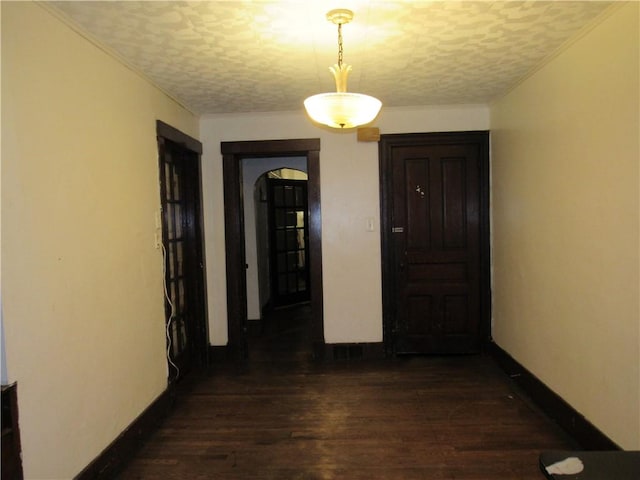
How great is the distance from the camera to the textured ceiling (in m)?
1.98

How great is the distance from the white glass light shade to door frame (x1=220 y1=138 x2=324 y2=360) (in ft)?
5.91

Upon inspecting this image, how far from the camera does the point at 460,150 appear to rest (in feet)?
12.8

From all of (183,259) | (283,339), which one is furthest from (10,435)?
(283,339)

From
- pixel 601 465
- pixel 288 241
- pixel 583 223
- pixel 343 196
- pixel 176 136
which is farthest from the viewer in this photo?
pixel 288 241

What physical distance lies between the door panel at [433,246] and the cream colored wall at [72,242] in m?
2.21

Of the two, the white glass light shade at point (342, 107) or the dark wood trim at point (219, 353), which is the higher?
the white glass light shade at point (342, 107)

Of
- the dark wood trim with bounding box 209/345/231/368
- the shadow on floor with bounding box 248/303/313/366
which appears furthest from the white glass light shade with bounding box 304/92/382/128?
the dark wood trim with bounding box 209/345/231/368

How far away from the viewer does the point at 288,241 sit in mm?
6441

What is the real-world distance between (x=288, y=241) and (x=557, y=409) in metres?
4.40

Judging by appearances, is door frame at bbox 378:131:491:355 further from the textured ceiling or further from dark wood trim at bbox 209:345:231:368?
dark wood trim at bbox 209:345:231:368

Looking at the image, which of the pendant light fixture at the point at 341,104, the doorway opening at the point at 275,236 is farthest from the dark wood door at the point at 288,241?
the pendant light fixture at the point at 341,104

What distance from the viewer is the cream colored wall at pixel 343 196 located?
3.88 m

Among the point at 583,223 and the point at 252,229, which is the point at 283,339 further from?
the point at 583,223

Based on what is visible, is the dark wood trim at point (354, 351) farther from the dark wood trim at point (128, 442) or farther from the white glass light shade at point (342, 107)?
the white glass light shade at point (342, 107)
